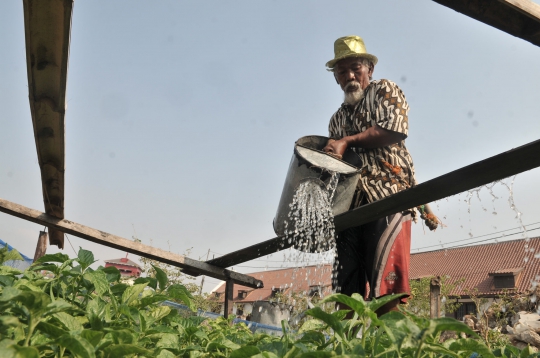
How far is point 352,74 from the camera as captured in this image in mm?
3406

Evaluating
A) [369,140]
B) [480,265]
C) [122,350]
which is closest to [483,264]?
[480,265]

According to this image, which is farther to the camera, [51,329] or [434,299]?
[434,299]

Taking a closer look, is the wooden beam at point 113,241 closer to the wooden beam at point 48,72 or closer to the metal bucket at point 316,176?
the wooden beam at point 48,72

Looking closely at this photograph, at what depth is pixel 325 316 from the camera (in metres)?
0.82

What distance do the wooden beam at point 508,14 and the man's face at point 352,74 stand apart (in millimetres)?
2019

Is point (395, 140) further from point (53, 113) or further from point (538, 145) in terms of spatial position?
point (53, 113)

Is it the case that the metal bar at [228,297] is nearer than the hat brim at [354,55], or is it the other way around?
the hat brim at [354,55]

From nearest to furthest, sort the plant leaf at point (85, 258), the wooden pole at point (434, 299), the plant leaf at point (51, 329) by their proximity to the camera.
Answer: the plant leaf at point (51, 329), the plant leaf at point (85, 258), the wooden pole at point (434, 299)

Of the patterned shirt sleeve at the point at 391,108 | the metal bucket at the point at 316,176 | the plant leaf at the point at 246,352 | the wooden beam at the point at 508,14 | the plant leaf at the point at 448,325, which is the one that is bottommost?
the plant leaf at the point at 246,352

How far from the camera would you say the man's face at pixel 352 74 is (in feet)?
11.1

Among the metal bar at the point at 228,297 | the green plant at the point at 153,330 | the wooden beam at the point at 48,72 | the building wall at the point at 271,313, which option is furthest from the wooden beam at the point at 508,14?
the building wall at the point at 271,313

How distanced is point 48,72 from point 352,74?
1.88 m

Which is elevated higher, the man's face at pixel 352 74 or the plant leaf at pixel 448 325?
the man's face at pixel 352 74

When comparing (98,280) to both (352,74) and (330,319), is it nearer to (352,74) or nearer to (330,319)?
(330,319)
